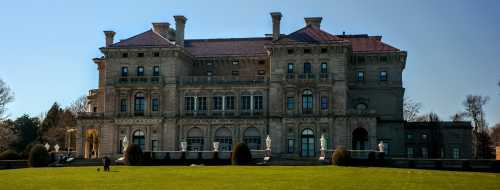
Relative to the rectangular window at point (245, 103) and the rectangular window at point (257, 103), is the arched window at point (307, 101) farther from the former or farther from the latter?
the rectangular window at point (245, 103)

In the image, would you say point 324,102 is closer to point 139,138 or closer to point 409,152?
point 409,152

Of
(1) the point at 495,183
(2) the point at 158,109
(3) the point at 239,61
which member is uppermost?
(3) the point at 239,61

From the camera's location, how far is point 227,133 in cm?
7375

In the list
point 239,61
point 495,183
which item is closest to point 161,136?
point 239,61

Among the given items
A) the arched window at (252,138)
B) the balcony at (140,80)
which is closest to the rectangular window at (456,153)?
the arched window at (252,138)

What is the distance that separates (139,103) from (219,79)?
7825 millimetres

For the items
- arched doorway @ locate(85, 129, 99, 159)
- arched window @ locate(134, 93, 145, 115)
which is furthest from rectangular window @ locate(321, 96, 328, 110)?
arched doorway @ locate(85, 129, 99, 159)

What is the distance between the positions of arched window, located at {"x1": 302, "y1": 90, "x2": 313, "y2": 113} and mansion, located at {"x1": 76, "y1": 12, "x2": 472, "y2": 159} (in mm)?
138

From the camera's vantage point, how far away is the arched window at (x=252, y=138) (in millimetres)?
73188

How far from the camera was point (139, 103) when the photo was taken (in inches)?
2950

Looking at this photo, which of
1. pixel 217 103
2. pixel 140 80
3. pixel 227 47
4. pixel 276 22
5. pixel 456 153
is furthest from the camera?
pixel 227 47

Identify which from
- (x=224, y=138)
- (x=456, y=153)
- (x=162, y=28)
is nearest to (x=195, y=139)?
(x=224, y=138)

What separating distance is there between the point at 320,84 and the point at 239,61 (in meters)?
9.57

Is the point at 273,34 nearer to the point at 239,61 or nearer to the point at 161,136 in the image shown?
the point at 239,61
